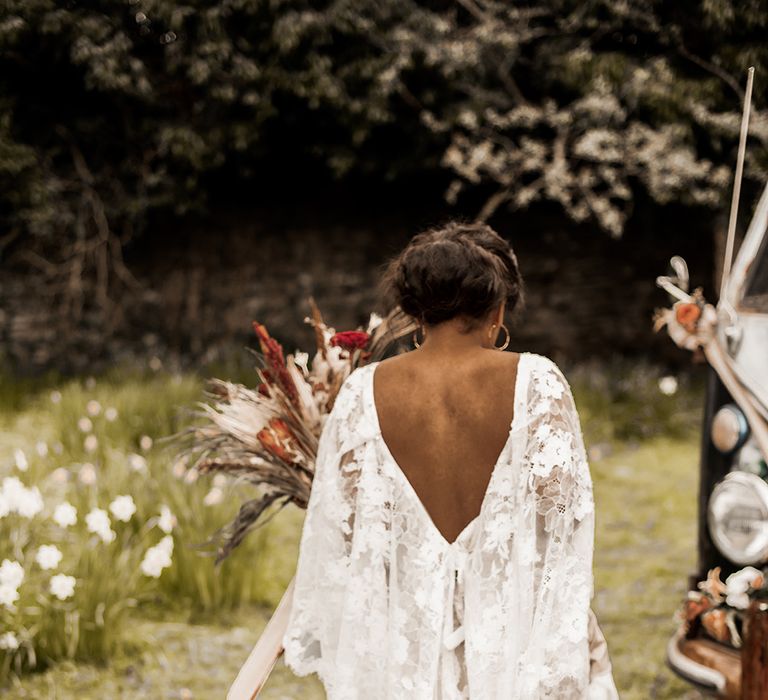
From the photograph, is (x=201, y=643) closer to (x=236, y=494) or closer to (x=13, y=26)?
(x=236, y=494)

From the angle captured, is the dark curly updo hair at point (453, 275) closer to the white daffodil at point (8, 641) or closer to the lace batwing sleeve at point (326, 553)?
the lace batwing sleeve at point (326, 553)

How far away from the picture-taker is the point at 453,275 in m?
2.06

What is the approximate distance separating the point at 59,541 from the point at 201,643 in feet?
2.80

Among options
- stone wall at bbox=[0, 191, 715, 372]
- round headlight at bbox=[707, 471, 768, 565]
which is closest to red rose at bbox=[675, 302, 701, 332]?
round headlight at bbox=[707, 471, 768, 565]

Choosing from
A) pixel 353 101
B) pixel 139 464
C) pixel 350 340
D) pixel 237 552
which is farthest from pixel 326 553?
pixel 353 101

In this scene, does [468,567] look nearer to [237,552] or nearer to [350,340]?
[350,340]

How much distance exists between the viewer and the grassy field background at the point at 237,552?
426 centimetres

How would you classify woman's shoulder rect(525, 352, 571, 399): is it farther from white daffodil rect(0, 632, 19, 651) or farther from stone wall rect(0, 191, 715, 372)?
stone wall rect(0, 191, 715, 372)

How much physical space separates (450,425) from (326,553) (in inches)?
16.7

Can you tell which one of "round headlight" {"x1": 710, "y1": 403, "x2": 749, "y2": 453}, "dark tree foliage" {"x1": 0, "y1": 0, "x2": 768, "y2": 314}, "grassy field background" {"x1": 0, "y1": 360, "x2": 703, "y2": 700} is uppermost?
"dark tree foliage" {"x1": 0, "y1": 0, "x2": 768, "y2": 314}

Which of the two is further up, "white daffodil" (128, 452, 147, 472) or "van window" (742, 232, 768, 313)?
"van window" (742, 232, 768, 313)

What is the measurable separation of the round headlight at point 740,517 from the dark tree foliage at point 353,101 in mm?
6907

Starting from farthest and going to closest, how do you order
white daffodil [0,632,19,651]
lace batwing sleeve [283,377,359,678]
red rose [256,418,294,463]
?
white daffodil [0,632,19,651]
red rose [256,418,294,463]
lace batwing sleeve [283,377,359,678]

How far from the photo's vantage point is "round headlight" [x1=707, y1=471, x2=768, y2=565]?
292 centimetres
